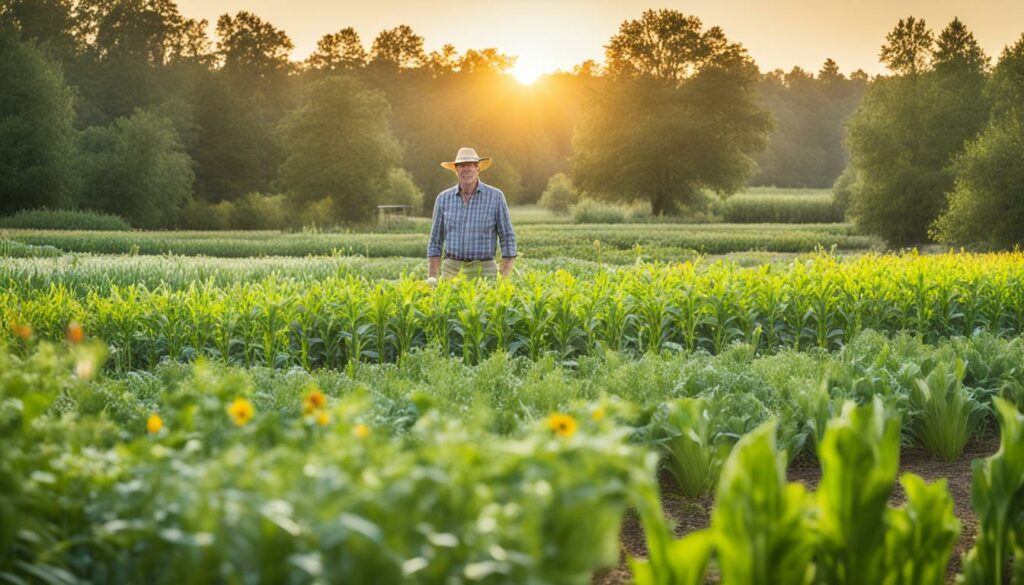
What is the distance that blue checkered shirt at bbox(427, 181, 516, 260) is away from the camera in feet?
31.0

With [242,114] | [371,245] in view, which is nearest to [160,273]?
[371,245]

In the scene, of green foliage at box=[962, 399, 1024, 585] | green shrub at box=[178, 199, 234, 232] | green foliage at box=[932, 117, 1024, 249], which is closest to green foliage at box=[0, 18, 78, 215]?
green shrub at box=[178, 199, 234, 232]

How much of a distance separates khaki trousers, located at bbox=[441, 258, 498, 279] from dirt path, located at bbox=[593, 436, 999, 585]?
4.69 meters

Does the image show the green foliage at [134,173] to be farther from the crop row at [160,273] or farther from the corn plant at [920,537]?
the corn plant at [920,537]

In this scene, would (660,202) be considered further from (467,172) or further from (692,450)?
(692,450)

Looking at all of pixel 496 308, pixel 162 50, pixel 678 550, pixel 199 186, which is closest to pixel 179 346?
pixel 496 308

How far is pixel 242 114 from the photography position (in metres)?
→ 58.7

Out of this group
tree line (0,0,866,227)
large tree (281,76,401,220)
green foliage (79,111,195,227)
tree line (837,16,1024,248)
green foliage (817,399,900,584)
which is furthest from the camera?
large tree (281,76,401,220)

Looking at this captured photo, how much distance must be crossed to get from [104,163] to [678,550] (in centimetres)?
4763

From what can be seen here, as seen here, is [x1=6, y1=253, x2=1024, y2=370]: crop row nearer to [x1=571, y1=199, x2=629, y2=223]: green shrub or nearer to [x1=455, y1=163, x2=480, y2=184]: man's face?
[x1=455, y1=163, x2=480, y2=184]: man's face

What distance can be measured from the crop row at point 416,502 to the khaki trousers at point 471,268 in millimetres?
6678

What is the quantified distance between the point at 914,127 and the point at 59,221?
3309 cm

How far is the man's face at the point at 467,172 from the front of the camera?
9.20 m

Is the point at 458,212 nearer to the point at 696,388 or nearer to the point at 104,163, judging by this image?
the point at 696,388
